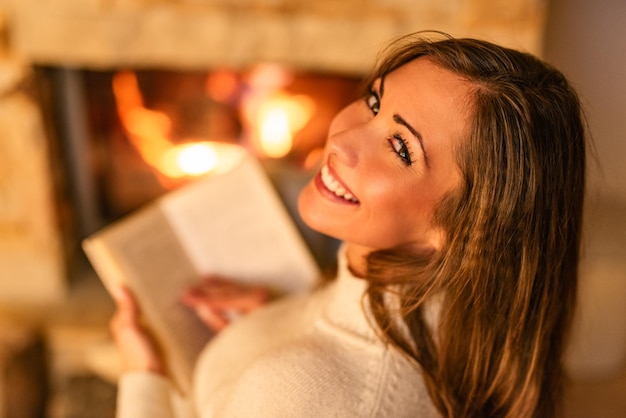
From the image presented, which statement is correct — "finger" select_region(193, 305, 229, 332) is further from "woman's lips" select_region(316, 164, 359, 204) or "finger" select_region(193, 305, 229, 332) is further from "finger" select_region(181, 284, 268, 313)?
"woman's lips" select_region(316, 164, 359, 204)

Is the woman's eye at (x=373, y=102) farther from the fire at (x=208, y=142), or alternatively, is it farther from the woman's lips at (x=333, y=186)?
the fire at (x=208, y=142)

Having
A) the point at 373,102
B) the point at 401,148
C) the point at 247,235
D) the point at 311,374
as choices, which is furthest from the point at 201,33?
the point at 311,374

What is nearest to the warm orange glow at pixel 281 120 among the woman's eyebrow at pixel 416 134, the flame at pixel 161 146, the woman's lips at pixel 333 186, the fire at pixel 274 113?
the fire at pixel 274 113

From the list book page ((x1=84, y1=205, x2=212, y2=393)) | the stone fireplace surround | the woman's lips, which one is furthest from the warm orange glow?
the woman's lips

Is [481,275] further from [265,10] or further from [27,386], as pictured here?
[27,386]

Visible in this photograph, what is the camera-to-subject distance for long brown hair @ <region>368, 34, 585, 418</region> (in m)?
0.75

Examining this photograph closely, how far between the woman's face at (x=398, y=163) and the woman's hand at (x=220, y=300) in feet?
1.29

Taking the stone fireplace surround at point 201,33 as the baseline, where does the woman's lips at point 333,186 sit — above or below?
below

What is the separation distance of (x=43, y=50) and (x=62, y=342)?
704 mm

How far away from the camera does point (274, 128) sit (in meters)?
1.70

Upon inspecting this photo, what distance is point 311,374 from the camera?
0.82 m

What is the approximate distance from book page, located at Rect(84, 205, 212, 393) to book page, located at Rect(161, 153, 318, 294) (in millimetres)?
62

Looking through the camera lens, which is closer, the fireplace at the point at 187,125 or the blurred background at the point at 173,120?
the blurred background at the point at 173,120

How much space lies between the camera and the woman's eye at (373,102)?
0.88 meters
